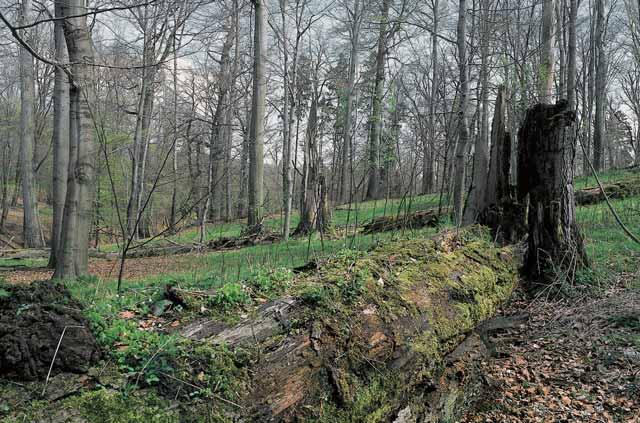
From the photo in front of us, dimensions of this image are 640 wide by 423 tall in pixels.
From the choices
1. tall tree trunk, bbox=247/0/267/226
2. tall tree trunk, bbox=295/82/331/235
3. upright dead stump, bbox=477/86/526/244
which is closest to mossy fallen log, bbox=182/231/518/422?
upright dead stump, bbox=477/86/526/244

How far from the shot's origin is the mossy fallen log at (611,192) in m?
10.5

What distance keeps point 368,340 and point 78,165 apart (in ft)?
19.5

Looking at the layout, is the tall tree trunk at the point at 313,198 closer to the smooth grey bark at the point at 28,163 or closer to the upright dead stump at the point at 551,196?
the upright dead stump at the point at 551,196

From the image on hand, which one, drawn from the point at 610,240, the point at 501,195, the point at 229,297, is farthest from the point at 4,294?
the point at 610,240

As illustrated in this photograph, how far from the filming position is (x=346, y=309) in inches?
109

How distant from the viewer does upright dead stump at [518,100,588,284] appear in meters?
5.25

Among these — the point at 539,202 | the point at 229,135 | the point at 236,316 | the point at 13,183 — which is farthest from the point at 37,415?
the point at 13,183

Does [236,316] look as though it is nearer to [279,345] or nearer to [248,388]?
[279,345]

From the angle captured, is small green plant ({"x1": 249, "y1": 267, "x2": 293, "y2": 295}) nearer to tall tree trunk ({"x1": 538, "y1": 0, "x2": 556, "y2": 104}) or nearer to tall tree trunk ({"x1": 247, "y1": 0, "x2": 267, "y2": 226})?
tall tree trunk ({"x1": 538, "y1": 0, "x2": 556, "y2": 104})

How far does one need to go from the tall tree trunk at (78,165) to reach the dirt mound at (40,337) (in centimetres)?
516

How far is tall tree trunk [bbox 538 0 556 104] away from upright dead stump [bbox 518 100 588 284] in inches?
191

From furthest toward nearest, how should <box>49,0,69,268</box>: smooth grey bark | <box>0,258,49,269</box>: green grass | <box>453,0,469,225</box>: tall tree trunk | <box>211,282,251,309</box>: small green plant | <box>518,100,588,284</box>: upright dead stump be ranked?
1. <box>0,258,49,269</box>: green grass
2. <box>49,0,69,268</box>: smooth grey bark
3. <box>453,0,469,225</box>: tall tree trunk
4. <box>518,100,588,284</box>: upright dead stump
5. <box>211,282,251,309</box>: small green plant

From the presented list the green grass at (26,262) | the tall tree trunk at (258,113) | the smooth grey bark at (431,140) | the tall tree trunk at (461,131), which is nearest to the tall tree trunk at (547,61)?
the tall tree trunk at (461,131)

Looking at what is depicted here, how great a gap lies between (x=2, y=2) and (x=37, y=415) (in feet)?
47.2
